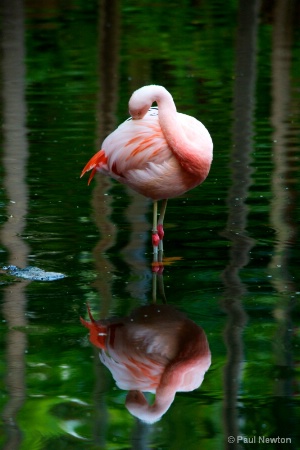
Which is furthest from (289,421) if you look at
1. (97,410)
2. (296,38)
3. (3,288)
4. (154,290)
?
(296,38)

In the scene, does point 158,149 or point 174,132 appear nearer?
point 174,132

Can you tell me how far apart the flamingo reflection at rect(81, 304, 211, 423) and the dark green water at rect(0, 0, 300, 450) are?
0.21 ft

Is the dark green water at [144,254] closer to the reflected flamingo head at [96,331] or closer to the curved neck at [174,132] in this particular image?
the reflected flamingo head at [96,331]

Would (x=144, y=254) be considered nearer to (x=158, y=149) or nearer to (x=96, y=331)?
(x=158, y=149)

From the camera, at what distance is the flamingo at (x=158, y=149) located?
760 centimetres

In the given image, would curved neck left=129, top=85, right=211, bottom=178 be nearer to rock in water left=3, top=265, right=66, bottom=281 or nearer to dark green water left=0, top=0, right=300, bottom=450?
dark green water left=0, top=0, right=300, bottom=450

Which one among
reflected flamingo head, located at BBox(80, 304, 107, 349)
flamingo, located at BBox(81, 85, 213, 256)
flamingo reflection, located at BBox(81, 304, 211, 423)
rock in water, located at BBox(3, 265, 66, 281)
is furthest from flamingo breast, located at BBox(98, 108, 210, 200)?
reflected flamingo head, located at BBox(80, 304, 107, 349)

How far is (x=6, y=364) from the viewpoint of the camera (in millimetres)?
5953

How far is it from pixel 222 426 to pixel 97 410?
2.04 ft

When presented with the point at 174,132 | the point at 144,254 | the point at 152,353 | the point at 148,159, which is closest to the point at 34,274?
the point at 144,254

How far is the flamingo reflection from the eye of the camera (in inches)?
214

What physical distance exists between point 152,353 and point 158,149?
2149 millimetres

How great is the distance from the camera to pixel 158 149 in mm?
7719

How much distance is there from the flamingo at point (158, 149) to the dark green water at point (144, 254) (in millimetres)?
515
